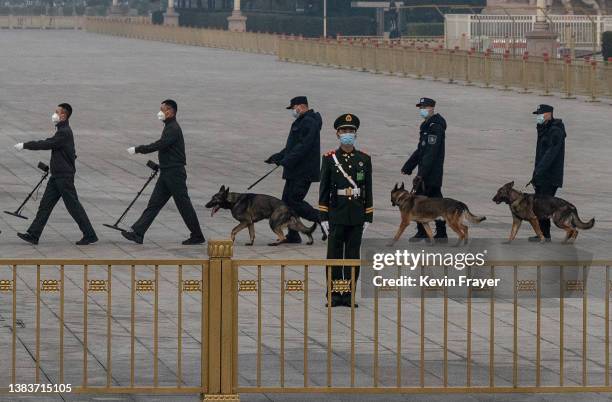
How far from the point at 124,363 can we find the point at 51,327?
64.6 inches

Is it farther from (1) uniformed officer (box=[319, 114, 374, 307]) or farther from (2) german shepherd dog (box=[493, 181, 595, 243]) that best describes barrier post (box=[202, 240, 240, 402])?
(2) german shepherd dog (box=[493, 181, 595, 243])

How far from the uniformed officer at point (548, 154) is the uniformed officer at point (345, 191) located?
4788mm

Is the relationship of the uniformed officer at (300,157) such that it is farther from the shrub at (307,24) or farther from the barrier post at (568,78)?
the shrub at (307,24)

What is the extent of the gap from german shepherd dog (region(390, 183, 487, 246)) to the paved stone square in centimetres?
102

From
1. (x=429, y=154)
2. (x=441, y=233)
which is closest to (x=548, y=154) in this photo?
(x=429, y=154)

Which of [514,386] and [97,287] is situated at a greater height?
[97,287]

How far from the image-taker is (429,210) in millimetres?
18000

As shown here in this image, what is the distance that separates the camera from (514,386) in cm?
1050

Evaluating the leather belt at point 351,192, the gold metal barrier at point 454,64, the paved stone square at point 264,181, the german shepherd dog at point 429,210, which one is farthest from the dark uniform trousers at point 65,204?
the gold metal barrier at point 454,64

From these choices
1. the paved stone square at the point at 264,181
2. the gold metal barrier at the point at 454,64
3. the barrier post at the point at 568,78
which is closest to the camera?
the paved stone square at the point at 264,181

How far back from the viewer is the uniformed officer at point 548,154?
1864 centimetres

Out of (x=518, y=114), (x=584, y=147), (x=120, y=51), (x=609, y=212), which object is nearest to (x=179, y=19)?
(x=120, y=51)

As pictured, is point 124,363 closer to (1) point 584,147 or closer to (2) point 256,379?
(2) point 256,379

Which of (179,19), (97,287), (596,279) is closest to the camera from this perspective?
(97,287)
